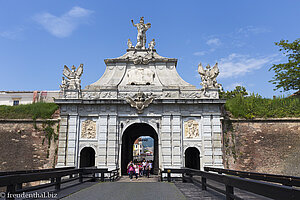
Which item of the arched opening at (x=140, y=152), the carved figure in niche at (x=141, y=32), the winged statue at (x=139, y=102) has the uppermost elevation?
the carved figure in niche at (x=141, y=32)

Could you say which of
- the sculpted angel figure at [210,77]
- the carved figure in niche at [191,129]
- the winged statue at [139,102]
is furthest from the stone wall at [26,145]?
the sculpted angel figure at [210,77]

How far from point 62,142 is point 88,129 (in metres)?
2.20

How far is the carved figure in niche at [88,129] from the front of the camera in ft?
66.2

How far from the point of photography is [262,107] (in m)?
21.5

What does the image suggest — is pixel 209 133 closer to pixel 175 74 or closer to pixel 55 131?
pixel 175 74

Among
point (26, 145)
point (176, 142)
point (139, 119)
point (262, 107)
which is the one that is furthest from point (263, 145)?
point (26, 145)

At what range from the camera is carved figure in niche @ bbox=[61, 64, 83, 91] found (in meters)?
20.8

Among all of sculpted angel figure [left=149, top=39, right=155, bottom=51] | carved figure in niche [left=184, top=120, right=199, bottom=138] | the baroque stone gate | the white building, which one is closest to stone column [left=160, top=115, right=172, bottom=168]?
the baroque stone gate

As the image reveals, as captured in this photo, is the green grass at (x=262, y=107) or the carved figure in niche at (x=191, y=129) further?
the green grass at (x=262, y=107)

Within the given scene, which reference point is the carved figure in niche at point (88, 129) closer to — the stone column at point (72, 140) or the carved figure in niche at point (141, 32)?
the stone column at point (72, 140)

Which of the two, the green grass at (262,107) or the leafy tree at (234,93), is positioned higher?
the leafy tree at (234,93)

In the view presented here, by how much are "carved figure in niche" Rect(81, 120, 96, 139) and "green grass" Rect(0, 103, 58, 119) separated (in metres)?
3.39

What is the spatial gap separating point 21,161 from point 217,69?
17182 mm

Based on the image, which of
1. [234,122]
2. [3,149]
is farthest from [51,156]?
[234,122]
